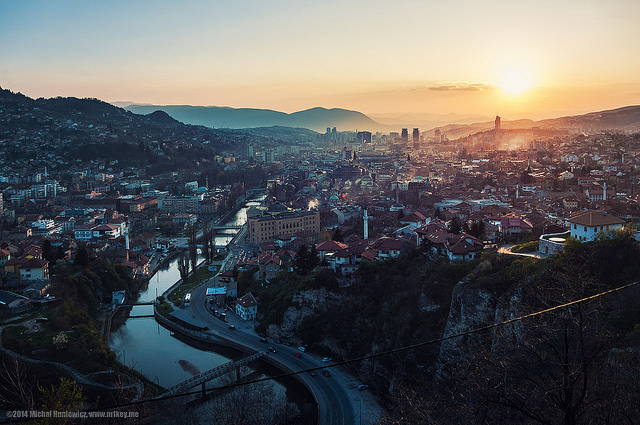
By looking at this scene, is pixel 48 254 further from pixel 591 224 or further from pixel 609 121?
pixel 609 121

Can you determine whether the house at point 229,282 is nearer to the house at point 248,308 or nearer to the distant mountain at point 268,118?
the house at point 248,308

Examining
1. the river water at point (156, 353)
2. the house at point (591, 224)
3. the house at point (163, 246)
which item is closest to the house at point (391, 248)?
the house at point (591, 224)

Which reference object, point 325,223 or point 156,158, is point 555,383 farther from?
point 156,158

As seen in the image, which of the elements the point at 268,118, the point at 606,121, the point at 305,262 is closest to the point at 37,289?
the point at 305,262

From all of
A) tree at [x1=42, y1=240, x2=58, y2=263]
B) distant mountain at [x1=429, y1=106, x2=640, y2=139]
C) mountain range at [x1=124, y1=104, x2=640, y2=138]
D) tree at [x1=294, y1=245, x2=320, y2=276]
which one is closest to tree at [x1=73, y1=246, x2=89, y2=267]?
tree at [x1=42, y1=240, x2=58, y2=263]

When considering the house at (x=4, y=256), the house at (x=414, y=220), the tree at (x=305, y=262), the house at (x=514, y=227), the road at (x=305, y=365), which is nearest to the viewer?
the road at (x=305, y=365)

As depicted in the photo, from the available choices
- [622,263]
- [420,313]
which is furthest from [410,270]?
[622,263]

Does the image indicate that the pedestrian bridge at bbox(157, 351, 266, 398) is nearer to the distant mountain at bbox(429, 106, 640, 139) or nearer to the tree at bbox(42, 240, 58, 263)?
the tree at bbox(42, 240, 58, 263)
